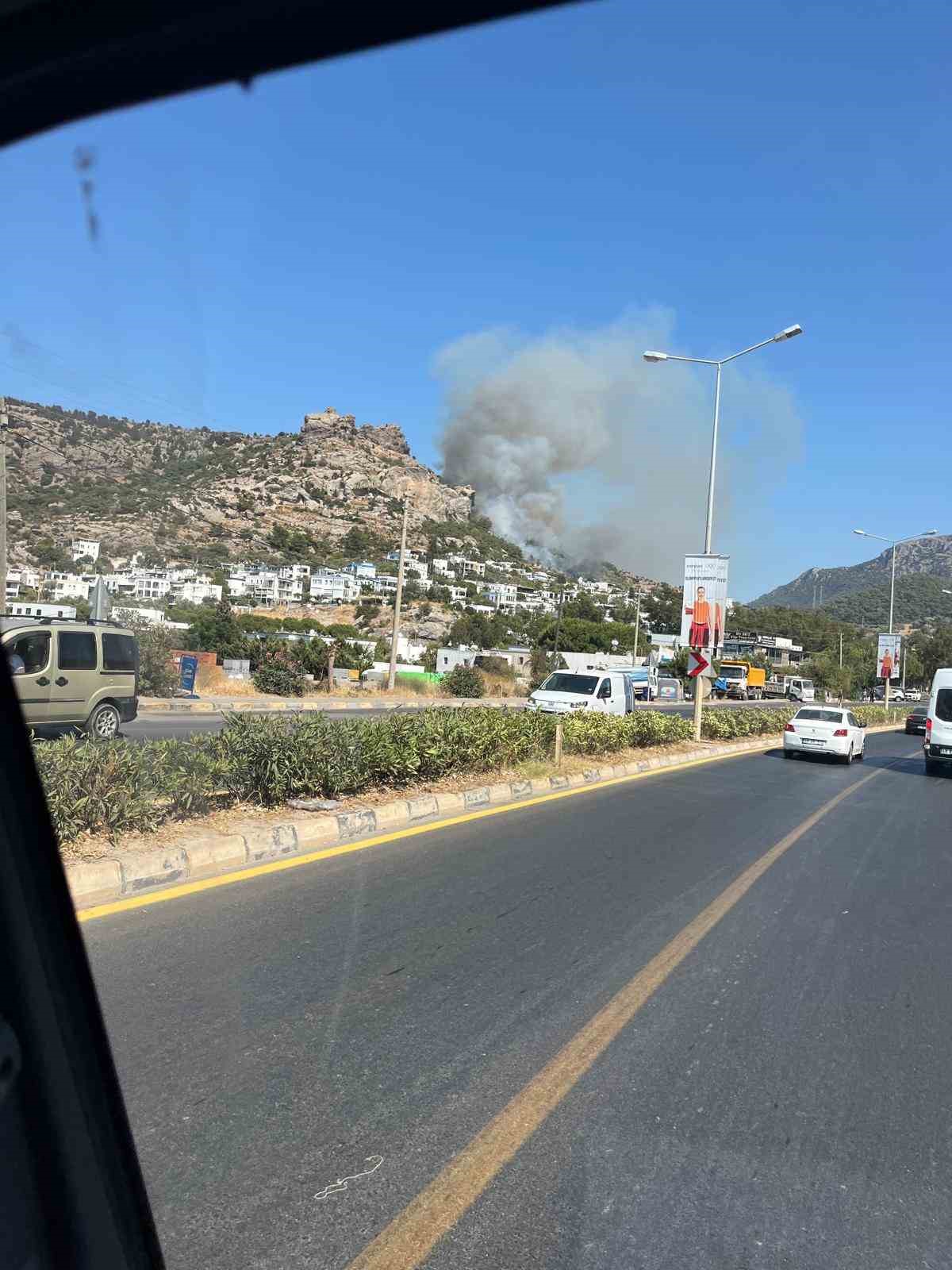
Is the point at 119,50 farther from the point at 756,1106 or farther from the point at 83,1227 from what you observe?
the point at 756,1106

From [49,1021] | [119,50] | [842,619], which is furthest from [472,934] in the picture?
[842,619]

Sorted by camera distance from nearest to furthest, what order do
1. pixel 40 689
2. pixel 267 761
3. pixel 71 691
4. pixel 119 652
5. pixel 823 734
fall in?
1. pixel 267 761
2. pixel 40 689
3. pixel 71 691
4. pixel 119 652
5. pixel 823 734

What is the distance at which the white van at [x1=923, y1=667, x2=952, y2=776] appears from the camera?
20.4 metres

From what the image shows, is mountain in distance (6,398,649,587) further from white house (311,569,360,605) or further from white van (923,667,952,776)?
white van (923,667,952,776)

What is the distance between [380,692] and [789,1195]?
35312 millimetres

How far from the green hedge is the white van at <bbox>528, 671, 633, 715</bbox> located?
7.60 meters

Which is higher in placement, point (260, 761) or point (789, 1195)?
point (260, 761)

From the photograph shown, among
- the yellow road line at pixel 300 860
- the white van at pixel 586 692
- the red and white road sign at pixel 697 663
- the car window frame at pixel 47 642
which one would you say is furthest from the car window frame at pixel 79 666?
the red and white road sign at pixel 697 663

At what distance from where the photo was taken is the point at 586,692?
2334 cm

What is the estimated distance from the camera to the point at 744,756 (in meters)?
22.4

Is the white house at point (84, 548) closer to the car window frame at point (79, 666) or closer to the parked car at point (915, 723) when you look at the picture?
the car window frame at point (79, 666)

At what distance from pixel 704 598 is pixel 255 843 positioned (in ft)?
53.3

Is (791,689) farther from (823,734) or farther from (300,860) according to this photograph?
(300,860)

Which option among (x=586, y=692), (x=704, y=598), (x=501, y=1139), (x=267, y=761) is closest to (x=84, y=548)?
(x=586, y=692)
